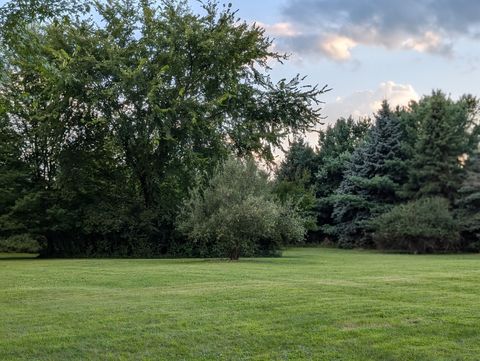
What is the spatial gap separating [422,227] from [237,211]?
19.5 m

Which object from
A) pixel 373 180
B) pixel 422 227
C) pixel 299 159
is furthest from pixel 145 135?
pixel 299 159

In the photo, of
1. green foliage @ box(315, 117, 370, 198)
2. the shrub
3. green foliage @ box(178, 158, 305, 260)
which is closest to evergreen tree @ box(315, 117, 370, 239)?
green foliage @ box(315, 117, 370, 198)

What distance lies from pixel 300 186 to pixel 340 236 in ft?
45.9

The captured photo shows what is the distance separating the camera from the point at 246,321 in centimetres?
988

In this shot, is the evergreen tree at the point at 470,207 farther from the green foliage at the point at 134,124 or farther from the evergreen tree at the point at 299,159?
the evergreen tree at the point at 299,159

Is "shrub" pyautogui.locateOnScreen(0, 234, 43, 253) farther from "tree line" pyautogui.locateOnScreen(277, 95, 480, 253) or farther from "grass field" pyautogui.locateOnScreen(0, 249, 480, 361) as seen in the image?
"grass field" pyautogui.locateOnScreen(0, 249, 480, 361)

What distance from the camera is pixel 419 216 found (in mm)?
40281

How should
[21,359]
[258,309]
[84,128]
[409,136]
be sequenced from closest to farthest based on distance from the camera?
[21,359] → [258,309] → [84,128] → [409,136]

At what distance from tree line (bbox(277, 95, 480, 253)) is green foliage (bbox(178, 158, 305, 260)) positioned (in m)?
11.5

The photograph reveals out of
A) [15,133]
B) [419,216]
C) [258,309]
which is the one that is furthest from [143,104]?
[258,309]

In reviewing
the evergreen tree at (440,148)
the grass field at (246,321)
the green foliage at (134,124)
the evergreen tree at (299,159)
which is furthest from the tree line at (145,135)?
the evergreen tree at (299,159)

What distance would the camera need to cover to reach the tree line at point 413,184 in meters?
41.1

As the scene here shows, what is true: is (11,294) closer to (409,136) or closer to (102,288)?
(102,288)

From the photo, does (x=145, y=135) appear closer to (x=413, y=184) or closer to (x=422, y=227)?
(x=422, y=227)
